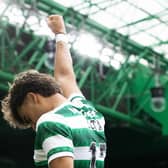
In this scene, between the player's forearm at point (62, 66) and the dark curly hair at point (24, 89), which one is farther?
the player's forearm at point (62, 66)

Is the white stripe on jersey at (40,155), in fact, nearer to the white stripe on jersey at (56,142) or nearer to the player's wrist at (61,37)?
the white stripe on jersey at (56,142)

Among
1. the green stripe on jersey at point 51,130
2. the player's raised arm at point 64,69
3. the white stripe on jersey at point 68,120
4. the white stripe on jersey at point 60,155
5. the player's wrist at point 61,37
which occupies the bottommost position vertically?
the white stripe on jersey at point 60,155

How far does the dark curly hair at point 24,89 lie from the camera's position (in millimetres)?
2832

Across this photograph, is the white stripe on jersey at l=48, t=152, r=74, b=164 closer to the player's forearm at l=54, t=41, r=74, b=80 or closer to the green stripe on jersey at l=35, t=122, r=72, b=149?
the green stripe on jersey at l=35, t=122, r=72, b=149

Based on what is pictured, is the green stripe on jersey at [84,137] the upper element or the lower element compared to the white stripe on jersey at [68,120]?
lower

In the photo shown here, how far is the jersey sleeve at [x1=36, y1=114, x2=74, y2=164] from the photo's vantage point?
260cm

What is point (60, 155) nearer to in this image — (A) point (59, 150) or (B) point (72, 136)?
(A) point (59, 150)

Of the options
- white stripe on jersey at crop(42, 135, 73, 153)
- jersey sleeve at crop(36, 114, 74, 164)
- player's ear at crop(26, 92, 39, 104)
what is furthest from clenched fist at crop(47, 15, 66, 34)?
white stripe on jersey at crop(42, 135, 73, 153)

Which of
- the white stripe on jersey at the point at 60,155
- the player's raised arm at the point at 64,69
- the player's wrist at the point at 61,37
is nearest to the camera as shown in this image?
the white stripe on jersey at the point at 60,155

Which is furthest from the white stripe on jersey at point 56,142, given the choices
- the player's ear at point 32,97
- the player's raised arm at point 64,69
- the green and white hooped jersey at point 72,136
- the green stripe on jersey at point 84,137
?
the player's raised arm at point 64,69

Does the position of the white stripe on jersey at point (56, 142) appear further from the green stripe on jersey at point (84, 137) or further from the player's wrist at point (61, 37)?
the player's wrist at point (61, 37)

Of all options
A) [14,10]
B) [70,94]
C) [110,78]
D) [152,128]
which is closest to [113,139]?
[152,128]

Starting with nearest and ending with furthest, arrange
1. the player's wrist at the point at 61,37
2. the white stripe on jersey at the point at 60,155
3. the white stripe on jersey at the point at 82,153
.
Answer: the white stripe on jersey at the point at 60,155
the white stripe on jersey at the point at 82,153
the player's wrist at the point at 61,37

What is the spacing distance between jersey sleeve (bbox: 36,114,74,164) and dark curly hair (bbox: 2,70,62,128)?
18 centimetres
